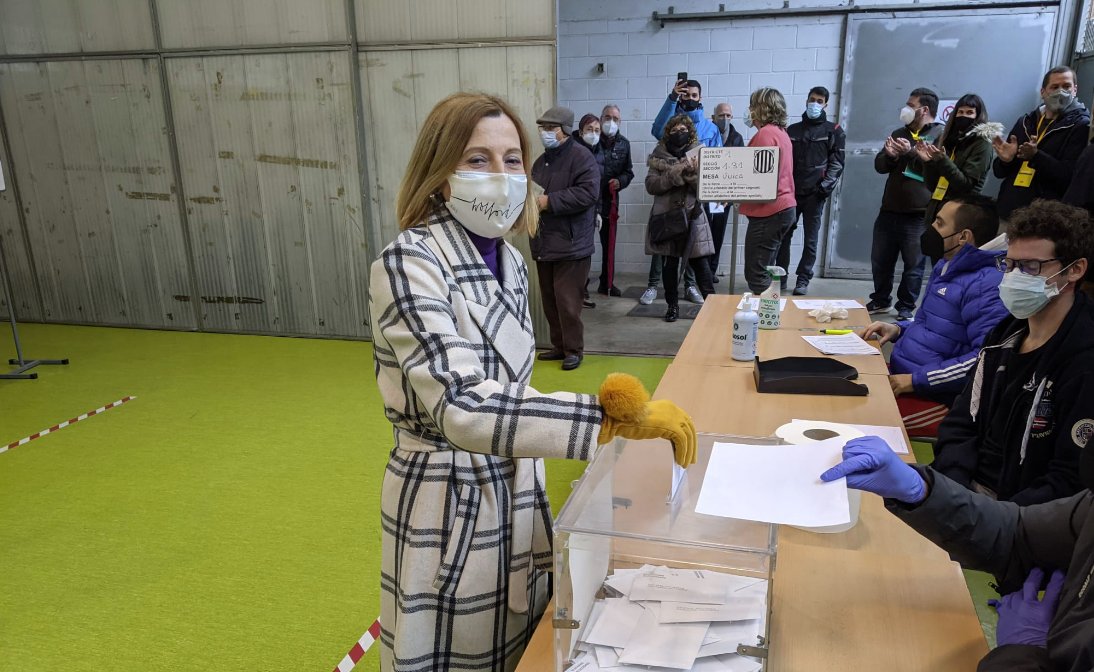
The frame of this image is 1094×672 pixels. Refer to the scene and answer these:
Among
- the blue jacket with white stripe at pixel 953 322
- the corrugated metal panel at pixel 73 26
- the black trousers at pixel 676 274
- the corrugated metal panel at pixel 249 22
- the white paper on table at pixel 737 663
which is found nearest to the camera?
the white paper on table at pixel 737 663

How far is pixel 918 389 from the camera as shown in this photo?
257 cm

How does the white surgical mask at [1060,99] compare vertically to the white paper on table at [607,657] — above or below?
above

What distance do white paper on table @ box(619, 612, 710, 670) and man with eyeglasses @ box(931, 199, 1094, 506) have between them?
3.98ft

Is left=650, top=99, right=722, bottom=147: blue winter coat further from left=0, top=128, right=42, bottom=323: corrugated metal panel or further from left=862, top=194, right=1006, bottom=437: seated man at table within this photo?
left=0, top=128, right=42, bottom=323: corrugated metal panel

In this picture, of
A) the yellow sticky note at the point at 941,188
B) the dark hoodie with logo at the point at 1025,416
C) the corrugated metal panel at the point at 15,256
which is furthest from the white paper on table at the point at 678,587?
the corrugated metal panel at the point at 15,256

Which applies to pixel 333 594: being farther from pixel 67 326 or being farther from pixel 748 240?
pixel 67 326

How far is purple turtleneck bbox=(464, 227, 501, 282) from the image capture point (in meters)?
1.30

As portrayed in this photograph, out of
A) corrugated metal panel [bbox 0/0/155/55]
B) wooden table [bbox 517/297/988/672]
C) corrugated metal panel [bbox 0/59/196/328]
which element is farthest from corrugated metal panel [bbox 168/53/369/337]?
wooden table [bbox 517/297/988/672]

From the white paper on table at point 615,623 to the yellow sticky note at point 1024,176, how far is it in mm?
4053

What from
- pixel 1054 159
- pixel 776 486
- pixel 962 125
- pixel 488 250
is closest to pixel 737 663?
pixel 776 486

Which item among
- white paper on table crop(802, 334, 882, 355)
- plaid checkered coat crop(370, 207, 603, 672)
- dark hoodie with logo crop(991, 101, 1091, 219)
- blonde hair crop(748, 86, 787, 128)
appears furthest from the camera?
blonde hair crop(748, 86, 787, 128)

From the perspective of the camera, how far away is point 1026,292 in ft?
6.15

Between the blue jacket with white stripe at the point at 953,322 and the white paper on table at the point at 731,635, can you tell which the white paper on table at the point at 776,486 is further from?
the blue jacket with white stripe at the point at 953,322

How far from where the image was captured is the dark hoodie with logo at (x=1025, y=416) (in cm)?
173
